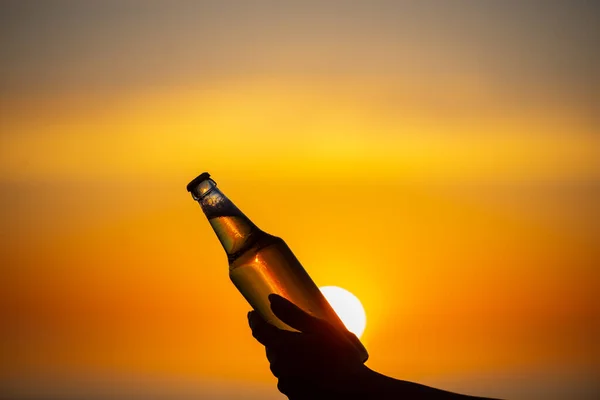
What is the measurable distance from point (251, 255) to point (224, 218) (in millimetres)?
214

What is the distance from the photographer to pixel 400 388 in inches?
112

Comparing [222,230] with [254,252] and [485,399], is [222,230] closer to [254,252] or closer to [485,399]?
[254,252]

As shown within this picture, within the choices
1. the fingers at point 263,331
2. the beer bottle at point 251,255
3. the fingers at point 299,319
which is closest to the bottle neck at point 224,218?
the beer bottle at point 251,255

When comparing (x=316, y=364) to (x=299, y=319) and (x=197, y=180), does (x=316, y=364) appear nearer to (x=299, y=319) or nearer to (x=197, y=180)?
(x=299, y=319)

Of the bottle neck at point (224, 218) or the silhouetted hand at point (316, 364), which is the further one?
the bottle neck at point (224, 218)

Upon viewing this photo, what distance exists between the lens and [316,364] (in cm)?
273

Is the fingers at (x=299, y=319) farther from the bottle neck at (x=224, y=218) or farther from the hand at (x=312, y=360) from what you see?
the bottle neck at (x=224, y=218)

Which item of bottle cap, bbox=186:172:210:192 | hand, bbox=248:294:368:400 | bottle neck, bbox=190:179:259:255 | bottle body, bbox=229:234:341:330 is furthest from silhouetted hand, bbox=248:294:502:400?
bottle cap, bbox=186:172:210:192

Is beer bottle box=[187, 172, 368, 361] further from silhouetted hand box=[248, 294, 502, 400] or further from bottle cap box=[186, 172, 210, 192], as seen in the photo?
silhouetted hand box=[248, 294, 502, 400]

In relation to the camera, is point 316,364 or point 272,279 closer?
point 316,364

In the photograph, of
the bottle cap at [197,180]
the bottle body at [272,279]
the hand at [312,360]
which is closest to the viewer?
the hand at [312,360]

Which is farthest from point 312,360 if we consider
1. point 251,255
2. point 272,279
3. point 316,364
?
point 251,255

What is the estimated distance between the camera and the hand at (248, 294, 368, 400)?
2.74 meters

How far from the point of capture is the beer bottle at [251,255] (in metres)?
3.20
